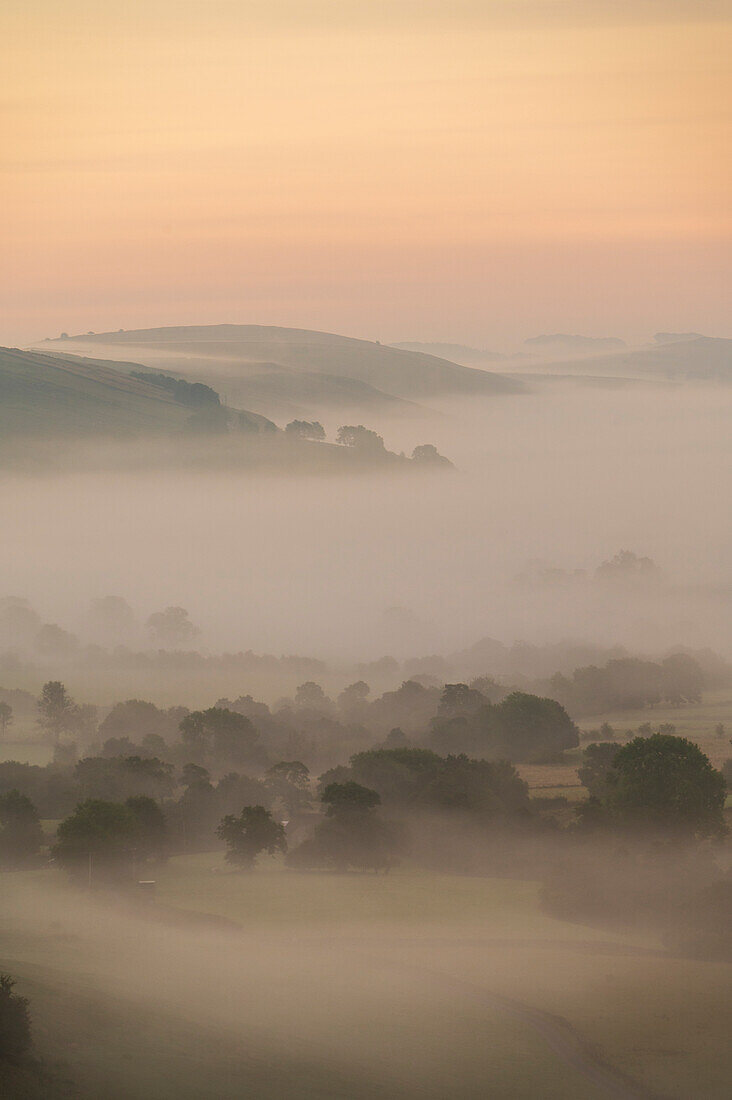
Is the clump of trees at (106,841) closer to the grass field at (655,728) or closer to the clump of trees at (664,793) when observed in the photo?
the clump of trees at (664,793)

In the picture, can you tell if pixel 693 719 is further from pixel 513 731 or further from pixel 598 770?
pixel 598 770

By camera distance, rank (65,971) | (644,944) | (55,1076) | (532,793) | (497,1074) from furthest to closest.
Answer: (532,793) → (644,944) → (65,971) → (497,1074) → (55,1076)

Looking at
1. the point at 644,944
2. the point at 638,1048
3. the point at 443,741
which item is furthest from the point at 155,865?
the point at 443,741

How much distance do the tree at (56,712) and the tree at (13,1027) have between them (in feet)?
239

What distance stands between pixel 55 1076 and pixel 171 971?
41.4 feet

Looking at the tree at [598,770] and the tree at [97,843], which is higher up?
the tree at [598,770]

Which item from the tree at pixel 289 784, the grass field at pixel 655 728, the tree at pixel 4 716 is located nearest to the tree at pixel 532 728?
the grass field at pixel 655 728

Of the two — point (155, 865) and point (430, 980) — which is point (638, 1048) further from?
point (155, 865)

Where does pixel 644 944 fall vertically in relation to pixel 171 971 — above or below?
above

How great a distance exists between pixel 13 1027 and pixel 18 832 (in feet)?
110

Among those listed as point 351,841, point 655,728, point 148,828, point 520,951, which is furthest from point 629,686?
point 520,951

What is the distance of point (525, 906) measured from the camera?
207 ft

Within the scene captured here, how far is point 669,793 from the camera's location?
71188 millimetres

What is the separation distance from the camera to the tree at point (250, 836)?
70750mm
